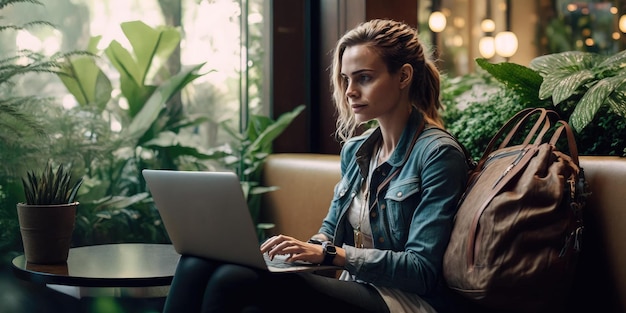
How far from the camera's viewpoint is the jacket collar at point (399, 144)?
6.66 feet

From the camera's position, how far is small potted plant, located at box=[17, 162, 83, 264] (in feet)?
7.04

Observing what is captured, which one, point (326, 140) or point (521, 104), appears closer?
point (521, 104)

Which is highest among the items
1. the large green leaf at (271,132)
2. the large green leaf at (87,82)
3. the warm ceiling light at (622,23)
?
the warm ceiling light at (622,23)

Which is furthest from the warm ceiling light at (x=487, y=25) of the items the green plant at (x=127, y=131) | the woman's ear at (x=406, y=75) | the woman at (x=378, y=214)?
the woman's ear at (x=406, y=75)

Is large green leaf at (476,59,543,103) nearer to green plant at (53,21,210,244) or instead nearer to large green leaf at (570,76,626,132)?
large green leaf at (570,76,626,132)

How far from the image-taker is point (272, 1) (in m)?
3.76

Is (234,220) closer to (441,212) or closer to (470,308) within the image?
(441,212)

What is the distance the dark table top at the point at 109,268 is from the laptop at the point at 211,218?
16cm

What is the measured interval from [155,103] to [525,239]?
197cm

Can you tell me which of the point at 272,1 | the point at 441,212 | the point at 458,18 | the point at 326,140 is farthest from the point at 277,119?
the point at 458,18

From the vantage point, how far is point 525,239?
1.67 metres

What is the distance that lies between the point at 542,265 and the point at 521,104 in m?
0.95

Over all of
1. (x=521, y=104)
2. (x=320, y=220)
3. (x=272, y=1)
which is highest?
(x=272, y=1)

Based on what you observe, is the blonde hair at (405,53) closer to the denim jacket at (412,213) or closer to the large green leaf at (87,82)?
the denim jacket at (412,213)
